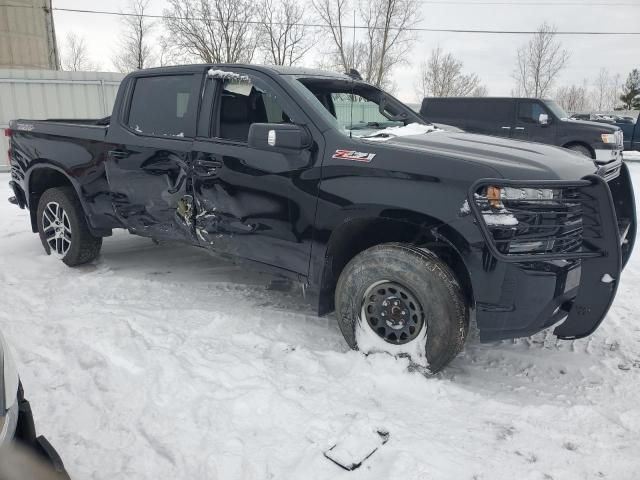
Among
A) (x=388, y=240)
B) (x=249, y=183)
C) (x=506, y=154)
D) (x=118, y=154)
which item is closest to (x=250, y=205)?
(x=249, y=183)

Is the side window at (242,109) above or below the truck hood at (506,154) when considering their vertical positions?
above

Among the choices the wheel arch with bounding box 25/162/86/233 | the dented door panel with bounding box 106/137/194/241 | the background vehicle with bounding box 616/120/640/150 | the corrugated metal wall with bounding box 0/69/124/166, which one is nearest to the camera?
the dented door panel with bounding box 106/137/194/241

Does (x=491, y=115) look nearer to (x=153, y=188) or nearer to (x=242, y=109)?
(x=242, y=109)

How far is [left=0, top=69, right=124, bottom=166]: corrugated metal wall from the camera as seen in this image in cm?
1250

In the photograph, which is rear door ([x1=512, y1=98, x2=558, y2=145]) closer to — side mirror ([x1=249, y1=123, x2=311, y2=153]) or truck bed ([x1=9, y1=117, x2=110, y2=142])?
truck bed ([x1=9, y1=117, x2=110, y2=142])

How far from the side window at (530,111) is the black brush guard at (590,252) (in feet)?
36.4

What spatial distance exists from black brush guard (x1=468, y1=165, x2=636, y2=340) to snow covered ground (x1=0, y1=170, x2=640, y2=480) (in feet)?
1.67

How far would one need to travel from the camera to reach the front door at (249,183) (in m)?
3.46

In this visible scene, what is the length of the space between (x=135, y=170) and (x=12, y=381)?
9.48 feet

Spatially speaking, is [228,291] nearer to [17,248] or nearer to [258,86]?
[258,86]

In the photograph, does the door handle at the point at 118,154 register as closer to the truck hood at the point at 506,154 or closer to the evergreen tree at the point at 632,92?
the truck hood at the point at 506,154

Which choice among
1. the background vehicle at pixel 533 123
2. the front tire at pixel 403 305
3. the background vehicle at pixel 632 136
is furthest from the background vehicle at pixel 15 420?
the background vehicle at pixel 632 136

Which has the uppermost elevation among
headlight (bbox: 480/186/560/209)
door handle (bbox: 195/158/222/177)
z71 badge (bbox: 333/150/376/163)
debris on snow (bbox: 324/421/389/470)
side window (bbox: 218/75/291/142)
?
side window (bbox: 218/75/291/142)

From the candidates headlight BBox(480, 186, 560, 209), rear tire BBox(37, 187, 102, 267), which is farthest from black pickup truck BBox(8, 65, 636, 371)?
rear tire BBox(37, 187, 102, 267)
